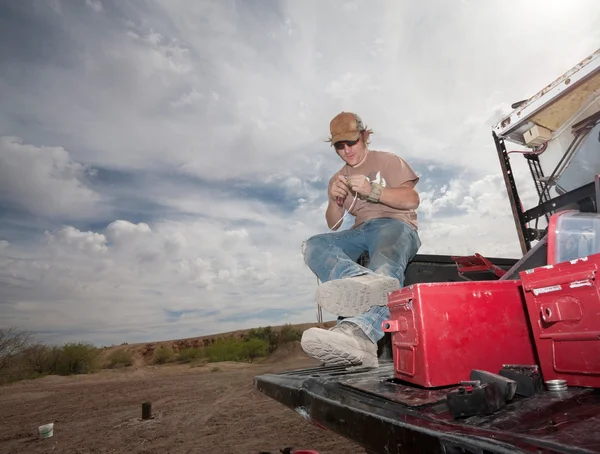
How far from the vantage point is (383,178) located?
9.48 ft

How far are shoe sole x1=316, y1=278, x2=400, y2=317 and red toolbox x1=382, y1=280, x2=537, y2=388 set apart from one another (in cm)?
48

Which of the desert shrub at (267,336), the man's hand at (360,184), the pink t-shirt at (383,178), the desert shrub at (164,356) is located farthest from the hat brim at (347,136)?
the desert shrub at (164,356)

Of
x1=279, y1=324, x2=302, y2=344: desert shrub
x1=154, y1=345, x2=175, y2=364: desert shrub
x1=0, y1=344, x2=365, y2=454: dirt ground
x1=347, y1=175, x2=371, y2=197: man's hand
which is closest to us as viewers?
x1=347, y1=175, x2=371, y2=197: man's hand

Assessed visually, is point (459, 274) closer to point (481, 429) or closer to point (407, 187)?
point (407, 187)

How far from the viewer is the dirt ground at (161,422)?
185 inches

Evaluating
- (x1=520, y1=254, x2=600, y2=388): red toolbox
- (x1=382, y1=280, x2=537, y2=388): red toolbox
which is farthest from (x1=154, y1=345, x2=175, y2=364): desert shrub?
(x1=520, y1=254, x2=600, y2=388): red toolbox

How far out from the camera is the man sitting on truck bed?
188 cm

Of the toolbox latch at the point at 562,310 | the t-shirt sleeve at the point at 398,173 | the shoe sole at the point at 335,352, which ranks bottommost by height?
the shoe sole at the point at 335,352

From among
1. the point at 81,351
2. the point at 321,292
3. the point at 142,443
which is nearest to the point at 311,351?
the point at 321,292

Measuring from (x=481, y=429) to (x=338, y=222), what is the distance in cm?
238

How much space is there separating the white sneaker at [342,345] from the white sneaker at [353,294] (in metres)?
0.10

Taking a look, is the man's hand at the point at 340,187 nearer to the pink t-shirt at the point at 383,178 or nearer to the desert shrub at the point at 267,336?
the pink t-shirt at the point at 383,178

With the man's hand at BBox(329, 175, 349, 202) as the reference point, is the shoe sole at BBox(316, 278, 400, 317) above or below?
below

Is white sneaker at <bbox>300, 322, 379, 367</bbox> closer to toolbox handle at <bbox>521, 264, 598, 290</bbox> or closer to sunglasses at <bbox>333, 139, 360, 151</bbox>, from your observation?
toolbox handle at <bbox>521, 264, 598, 290</bbox>
